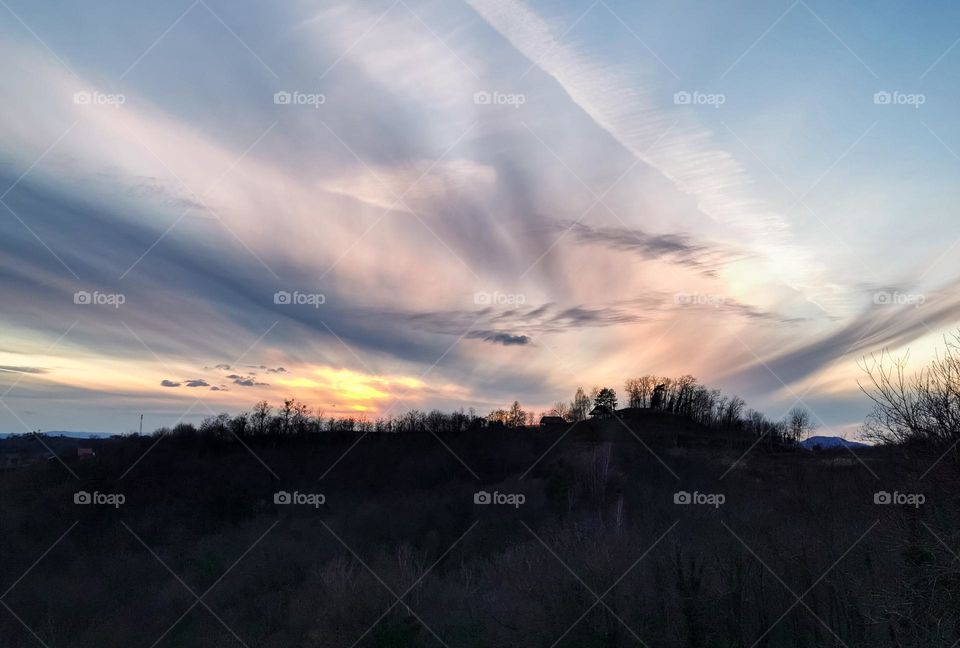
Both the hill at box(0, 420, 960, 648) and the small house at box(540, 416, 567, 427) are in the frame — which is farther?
the small house at box(540, 416, 567, 427)

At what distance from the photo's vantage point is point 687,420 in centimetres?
11906

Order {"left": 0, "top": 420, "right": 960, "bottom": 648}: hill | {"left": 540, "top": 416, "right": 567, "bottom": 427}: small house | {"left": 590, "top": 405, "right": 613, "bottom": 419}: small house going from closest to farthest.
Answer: {"left": 0, "top": 420, "right": 960, "bottom": 648}: hill, {"left": 590, "top": 405, "right": 613, "bottom": 419}: small house, {"left": 540, "top": 416, "right": 567, "bottom": 427}: small house

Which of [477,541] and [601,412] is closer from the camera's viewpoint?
[477,541]

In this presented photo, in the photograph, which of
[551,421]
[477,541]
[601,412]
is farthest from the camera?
[551,421]

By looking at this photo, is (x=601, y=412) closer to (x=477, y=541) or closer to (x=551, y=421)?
(x=551, y=421)

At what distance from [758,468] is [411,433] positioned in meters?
62.6

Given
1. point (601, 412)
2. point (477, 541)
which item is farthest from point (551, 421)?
point (477, 541)

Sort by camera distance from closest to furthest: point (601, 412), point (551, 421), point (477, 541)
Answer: point (477, 541)
point (601, 412)
point (551, 421)

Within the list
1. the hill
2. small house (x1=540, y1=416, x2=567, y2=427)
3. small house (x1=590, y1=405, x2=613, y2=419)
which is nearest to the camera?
the hill

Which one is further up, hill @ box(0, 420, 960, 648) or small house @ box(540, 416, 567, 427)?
small house @ box(540, 416, 567, 427)

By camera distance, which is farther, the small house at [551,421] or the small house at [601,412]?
the small house at [551,421]

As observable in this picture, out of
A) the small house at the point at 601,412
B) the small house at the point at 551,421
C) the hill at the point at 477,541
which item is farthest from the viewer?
the small house at the point at 551,421

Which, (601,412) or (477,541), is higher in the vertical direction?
(601,412)

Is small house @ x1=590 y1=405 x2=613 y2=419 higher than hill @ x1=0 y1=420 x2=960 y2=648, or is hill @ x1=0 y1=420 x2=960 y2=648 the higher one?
small house @ x1=590 y1=405 x2=613 y2=419
